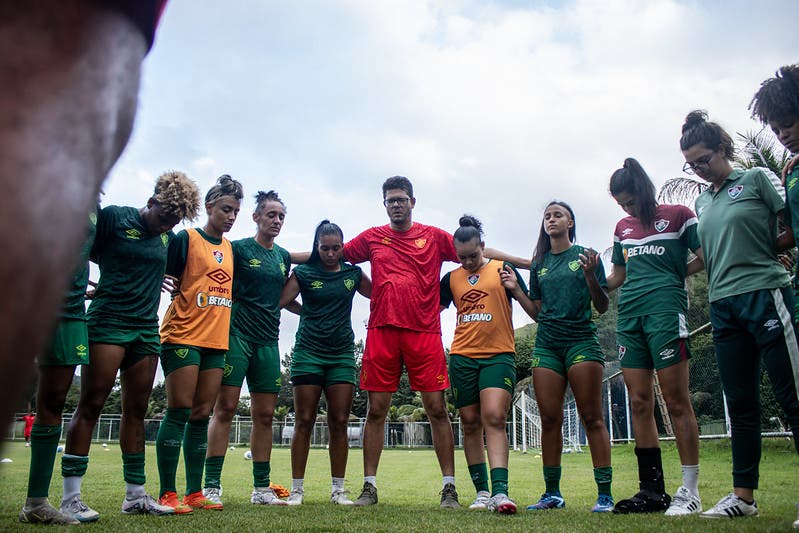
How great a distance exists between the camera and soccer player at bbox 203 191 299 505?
5.30m

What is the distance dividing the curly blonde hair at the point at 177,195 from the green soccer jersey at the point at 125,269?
0.96 ft

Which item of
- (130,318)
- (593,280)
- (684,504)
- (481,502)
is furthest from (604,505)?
(130,318)

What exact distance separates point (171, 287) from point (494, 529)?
313 cm

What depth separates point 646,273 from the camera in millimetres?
4672

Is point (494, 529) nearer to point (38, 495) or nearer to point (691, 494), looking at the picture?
point (691, 494)

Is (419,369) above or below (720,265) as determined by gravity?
below

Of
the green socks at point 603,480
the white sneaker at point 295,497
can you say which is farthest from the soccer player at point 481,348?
the white sneaker at point 295,497

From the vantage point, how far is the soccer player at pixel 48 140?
0.45m

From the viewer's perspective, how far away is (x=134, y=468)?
4270mm

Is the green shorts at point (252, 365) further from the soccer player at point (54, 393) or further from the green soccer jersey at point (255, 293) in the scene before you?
the soccer player at point (54, 393)

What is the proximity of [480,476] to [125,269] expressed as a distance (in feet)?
10.5

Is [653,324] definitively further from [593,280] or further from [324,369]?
[324,369]

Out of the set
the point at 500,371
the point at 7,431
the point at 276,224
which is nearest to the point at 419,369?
the point at 500,371

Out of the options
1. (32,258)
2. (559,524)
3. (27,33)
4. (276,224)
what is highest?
(276,224)
